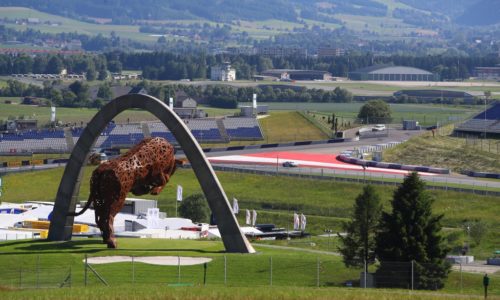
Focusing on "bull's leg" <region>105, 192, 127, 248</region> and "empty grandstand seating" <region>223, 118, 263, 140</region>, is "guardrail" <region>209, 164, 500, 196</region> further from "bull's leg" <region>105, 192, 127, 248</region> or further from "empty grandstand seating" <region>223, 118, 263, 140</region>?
"bull's leg" <region>105, 192, 127, 248</region>

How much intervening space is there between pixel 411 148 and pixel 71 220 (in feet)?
165

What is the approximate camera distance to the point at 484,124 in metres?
113

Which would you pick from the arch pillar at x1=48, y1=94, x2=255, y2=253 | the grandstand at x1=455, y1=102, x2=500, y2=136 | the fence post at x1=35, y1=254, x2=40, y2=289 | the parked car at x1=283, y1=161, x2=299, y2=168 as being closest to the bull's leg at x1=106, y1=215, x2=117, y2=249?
the fence post at x1=35, y1=254, x2=40, y2=289

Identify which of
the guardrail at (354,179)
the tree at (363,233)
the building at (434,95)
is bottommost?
the building at (434,95)

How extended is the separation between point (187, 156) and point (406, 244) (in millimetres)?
8038

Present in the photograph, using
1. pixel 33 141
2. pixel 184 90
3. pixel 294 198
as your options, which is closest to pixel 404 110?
pixel 184 90

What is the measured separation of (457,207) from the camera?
70.5 meters

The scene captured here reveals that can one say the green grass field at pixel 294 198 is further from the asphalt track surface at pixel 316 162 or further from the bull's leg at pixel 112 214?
the bull's leg at pixel 112 214

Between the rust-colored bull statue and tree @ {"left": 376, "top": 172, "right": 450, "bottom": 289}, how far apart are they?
25.7ft

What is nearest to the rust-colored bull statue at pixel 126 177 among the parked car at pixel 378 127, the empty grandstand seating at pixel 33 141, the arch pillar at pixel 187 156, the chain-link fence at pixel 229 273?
the arch pillar at pixel 187 156

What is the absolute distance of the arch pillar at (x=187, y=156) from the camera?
49.0 meters

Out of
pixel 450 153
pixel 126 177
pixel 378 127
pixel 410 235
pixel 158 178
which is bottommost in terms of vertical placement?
pixel 378 127

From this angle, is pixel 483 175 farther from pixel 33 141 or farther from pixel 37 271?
pixel 37 271

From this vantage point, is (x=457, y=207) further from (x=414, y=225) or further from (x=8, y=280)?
(x=8, y=280)
